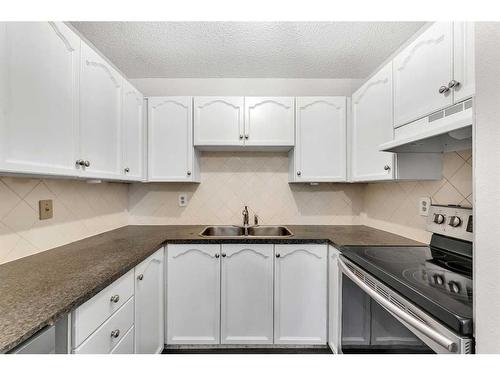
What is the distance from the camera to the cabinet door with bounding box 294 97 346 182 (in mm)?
1977

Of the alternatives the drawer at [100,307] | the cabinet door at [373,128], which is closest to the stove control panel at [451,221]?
the cabinet door at [373,128]

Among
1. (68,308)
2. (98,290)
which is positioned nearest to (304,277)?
(98,290)

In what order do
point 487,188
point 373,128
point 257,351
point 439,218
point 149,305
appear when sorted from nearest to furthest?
point 487,188
point 439,218
point 149,305
point 373,128
point 257,351

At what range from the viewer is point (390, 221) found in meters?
1.89

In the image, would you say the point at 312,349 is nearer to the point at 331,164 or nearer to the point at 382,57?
the point at 331,164

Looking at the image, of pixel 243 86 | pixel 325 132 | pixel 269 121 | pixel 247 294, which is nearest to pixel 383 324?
pixel 247 294

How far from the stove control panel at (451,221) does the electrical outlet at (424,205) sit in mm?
151

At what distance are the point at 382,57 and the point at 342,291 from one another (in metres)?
1.80

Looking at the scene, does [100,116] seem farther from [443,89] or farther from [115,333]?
[443,89]

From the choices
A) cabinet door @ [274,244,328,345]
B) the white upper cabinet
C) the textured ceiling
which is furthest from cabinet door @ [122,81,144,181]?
cabinet door @ [274,244,328,345]

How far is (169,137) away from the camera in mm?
1980

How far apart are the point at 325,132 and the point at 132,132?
1.50m

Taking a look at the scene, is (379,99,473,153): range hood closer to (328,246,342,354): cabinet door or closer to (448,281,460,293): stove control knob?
(448,281,460,293): stove control knob

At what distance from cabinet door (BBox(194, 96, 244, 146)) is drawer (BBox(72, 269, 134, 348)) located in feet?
3.77
